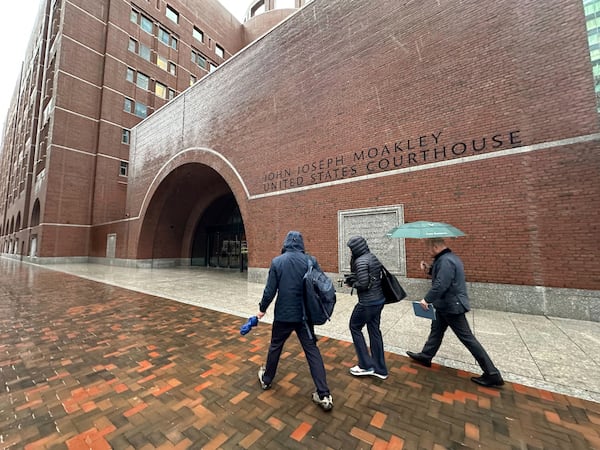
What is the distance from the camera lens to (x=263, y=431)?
227 cm

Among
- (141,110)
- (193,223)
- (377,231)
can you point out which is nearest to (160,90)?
(141,110)

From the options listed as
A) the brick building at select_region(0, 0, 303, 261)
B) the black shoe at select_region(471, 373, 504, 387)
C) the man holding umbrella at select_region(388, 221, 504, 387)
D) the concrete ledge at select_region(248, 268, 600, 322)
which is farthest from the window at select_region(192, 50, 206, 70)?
the black shoe at select_region(471, 373, 504, 387)

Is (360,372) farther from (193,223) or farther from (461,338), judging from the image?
(193,223)

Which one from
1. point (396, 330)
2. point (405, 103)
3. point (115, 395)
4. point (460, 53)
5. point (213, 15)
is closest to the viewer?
point (115, 395)

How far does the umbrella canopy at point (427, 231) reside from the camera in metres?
3.38

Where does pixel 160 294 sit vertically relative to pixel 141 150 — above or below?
below

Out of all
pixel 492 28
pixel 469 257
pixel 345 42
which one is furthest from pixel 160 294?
pixel 492 28

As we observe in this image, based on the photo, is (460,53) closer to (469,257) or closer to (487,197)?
(487,197)

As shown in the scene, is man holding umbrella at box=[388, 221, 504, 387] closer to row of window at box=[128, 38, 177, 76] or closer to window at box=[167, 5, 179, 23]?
row of window at box=[128, 38, 177, 76]

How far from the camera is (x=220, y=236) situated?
2039 centimetres

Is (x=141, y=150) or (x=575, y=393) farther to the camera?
(x=141, y=150)

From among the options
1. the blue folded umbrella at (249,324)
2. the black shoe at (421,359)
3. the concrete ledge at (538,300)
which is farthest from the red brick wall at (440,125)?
the blue folded umbrella at (249,324)

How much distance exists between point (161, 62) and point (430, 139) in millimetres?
32233

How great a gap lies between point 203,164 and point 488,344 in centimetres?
1512
